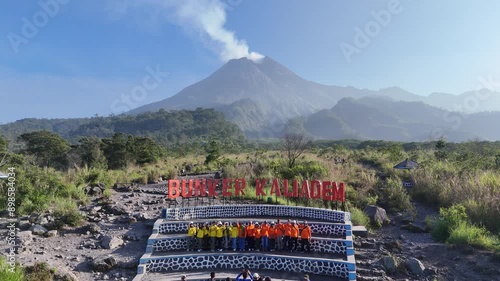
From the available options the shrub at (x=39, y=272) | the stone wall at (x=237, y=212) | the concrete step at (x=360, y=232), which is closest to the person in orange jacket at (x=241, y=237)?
the stone wall at (x=237, y=212)

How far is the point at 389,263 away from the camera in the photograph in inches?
388

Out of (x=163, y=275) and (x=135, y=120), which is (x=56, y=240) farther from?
(x=135, y=120)

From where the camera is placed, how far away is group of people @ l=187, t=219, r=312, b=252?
36.6 ft

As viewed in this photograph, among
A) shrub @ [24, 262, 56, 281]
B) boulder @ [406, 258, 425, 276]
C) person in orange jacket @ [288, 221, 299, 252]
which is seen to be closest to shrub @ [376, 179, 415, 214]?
boulder @ [406, 258, 425, 276]

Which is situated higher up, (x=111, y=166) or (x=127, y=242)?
(x=111, y=166)

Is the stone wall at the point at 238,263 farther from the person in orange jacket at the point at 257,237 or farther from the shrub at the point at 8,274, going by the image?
the shrub at the point at 8,274

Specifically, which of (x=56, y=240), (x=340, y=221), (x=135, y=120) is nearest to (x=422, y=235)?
(x=340, y=221)

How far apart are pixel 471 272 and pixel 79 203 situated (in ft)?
45.4

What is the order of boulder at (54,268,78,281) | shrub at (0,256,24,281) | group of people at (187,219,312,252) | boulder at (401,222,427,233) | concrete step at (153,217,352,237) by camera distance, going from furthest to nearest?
boulder at (401,222,427,233), concrete step at (153,217,352,237), group of people at (187,219,312,252), boulder at (54,268,78,281), shrub at (0,256,24,281)

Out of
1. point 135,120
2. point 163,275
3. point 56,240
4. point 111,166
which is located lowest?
point 163,275

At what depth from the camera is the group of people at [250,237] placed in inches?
439

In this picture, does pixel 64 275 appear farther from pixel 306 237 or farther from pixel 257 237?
pixel 306 237

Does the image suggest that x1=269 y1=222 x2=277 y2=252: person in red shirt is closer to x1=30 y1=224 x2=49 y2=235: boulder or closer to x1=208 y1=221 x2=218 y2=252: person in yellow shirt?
x1=208 y1=221 x2=218 y2=252: person in yellow shirt

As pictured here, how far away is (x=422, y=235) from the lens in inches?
476
